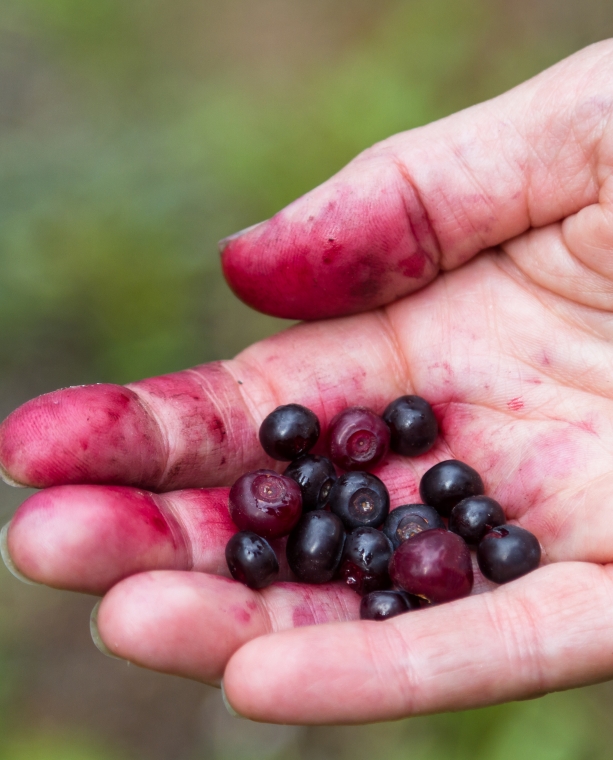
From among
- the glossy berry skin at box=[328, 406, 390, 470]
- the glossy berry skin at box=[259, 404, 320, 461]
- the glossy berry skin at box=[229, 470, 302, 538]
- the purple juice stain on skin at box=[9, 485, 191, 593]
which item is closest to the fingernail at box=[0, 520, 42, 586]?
the purple juice stain on skin at box=[9, 485, 191, 593]

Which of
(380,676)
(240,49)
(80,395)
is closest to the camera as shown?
(380,676)

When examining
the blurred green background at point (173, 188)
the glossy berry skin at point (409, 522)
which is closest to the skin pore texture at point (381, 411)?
the glossy berry skin at point (409, 522)

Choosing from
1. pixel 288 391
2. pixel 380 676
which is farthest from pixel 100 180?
pixel 380 676

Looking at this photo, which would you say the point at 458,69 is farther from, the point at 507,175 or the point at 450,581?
the point at 450,581

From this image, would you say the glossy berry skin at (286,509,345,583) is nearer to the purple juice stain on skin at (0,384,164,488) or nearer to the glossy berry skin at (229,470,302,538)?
the glossy berry skin at (229,470,302,538)

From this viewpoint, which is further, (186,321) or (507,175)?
(186,321)

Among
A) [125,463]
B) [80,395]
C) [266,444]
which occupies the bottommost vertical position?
[266,444]

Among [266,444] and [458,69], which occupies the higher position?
[458,69]
